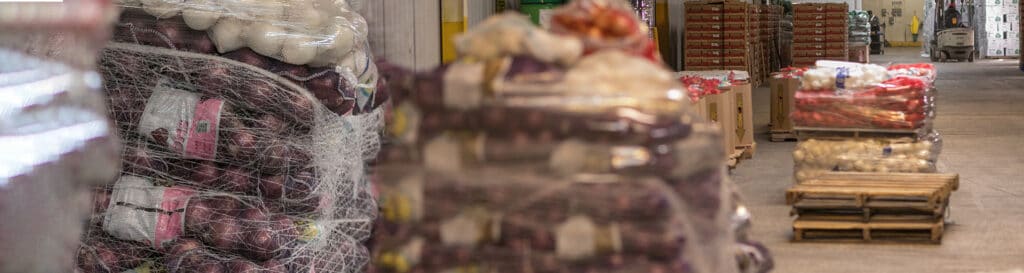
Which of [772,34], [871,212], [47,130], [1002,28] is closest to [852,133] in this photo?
[871,212]

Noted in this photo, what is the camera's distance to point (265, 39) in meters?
5.60

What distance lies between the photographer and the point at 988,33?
36.3m

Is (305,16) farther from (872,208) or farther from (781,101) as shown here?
(781,101)

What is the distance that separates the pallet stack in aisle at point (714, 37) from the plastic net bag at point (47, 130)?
15871 millimetres

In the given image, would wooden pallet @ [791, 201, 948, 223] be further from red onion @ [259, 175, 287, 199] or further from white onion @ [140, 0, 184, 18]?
white onion @ [140, 0, 184, 18]

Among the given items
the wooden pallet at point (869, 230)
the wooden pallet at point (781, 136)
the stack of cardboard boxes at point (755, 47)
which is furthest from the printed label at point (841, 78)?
the stack of cardboard boxes at point (755, 47)

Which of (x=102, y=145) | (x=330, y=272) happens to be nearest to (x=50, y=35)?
(x=102, y=145)

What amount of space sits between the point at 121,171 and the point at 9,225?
4.52ft

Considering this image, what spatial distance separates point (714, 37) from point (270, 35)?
600 inches

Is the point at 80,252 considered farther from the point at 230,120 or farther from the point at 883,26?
the point at 883,26

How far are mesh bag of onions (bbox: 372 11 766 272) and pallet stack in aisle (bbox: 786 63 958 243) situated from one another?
16.5 ft

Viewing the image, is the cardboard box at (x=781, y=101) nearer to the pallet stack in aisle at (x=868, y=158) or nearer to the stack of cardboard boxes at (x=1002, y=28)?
the pallet stack in aisle at (x=868, y=158)

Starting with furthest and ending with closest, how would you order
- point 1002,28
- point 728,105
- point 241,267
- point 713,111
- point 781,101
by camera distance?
point 1002,28, point 781,101, point 728,105, point 713,111, point 241,267

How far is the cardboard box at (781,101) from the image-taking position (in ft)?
45.8
